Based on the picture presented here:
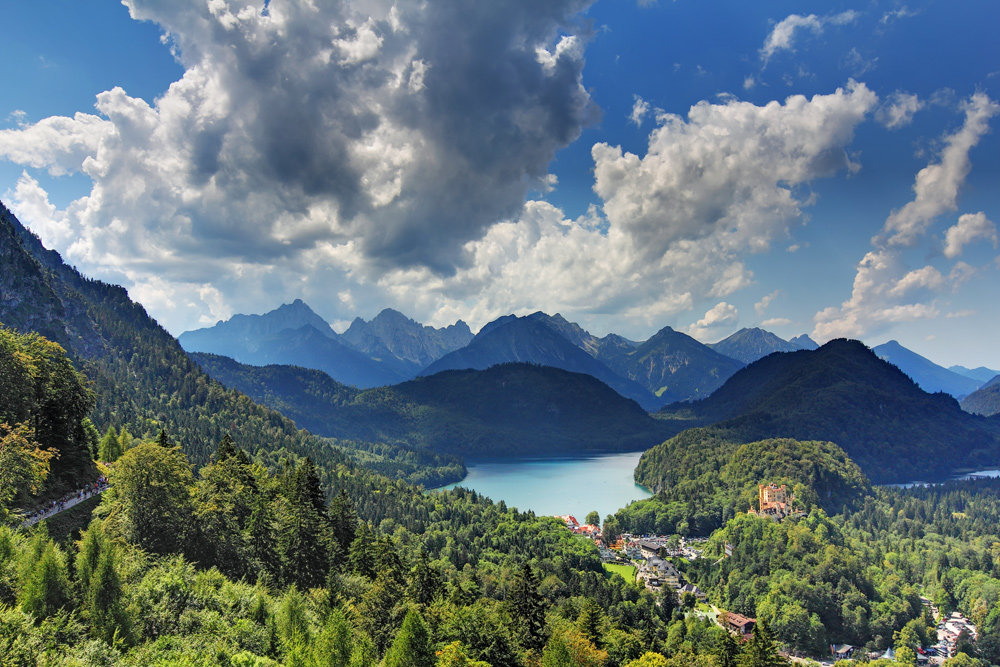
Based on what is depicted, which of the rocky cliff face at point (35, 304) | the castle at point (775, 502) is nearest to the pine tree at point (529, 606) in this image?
the castle at point (775, 502)

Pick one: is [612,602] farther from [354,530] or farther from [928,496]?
[928,496]

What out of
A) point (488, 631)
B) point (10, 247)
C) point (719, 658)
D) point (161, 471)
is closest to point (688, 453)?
point (719, 658)

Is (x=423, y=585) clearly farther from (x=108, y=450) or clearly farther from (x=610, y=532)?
(x=610, y=532)

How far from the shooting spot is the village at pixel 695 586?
59.8 meters

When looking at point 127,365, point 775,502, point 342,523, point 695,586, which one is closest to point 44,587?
point 342,523

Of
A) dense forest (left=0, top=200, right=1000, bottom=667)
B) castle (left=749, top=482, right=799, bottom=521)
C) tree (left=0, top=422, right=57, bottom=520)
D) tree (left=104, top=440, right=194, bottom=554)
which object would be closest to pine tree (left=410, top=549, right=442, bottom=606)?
dense forest (left=0, top=200, right=1000, bottom=667)

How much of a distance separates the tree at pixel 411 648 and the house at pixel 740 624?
47002mm

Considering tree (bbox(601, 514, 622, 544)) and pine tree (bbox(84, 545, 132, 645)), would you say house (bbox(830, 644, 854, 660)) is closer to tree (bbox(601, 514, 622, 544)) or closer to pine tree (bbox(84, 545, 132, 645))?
tree (bbox(601, 514, 622, 544))

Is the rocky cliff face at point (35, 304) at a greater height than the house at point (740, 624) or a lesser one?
greater

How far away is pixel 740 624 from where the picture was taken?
60469 mm

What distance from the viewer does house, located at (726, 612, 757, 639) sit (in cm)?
5984

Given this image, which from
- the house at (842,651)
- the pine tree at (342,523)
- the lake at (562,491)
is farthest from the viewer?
the lake at (562,491)

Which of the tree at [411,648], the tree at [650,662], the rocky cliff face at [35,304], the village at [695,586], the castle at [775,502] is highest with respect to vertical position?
the rocky cliff face at [35,304]

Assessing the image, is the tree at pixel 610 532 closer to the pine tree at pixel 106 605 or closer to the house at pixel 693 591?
the house at pixel 693 591
